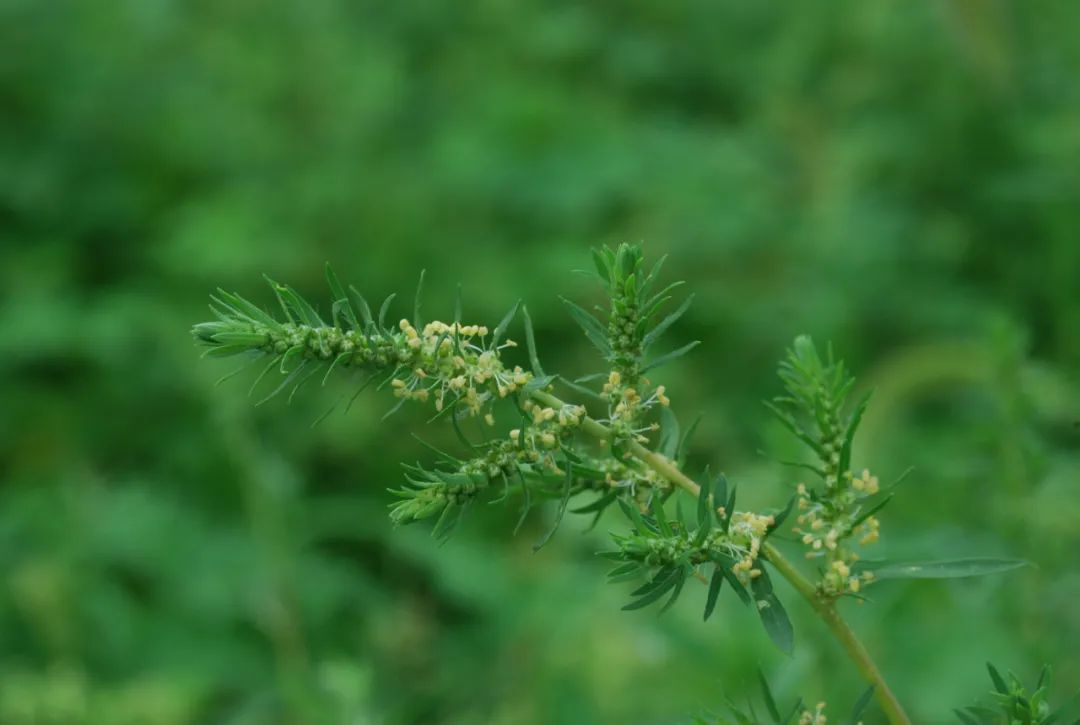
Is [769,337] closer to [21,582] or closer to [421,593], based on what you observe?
[421,593]

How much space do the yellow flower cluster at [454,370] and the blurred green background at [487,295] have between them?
932 millimetres

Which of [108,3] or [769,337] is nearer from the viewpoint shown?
[769,337]

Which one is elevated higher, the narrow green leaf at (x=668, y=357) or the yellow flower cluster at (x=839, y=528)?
the narrow green leaf at (x=668, y=357)

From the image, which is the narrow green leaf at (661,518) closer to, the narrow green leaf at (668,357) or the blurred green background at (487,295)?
the narrow green leaf at (668,357)

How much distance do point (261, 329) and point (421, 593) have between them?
2503 millimetres

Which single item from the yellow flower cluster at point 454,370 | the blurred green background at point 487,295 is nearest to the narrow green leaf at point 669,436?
the yellow flower cluster at point 454,370

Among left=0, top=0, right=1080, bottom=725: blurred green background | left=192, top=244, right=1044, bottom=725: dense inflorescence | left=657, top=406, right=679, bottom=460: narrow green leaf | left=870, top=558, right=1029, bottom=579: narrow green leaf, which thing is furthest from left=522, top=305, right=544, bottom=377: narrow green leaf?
left=0, top=0, right=1080, bottom=725: blurred green background

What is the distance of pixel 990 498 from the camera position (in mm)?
1997

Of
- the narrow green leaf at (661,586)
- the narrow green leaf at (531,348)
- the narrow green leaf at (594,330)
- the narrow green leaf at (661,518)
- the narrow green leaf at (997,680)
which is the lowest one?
the narrow green leaf at (661,586)

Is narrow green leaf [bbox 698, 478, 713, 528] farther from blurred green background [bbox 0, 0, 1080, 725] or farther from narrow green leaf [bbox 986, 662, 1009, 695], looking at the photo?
blurred green background [bbox 0, 0, 1080, 725]

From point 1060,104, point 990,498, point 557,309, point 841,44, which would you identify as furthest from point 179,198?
point 990,498

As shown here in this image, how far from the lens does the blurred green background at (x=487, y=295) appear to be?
229cm

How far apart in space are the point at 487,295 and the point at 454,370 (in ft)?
9.64

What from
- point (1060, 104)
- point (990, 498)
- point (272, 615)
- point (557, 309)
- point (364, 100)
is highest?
point (1060, 104)
